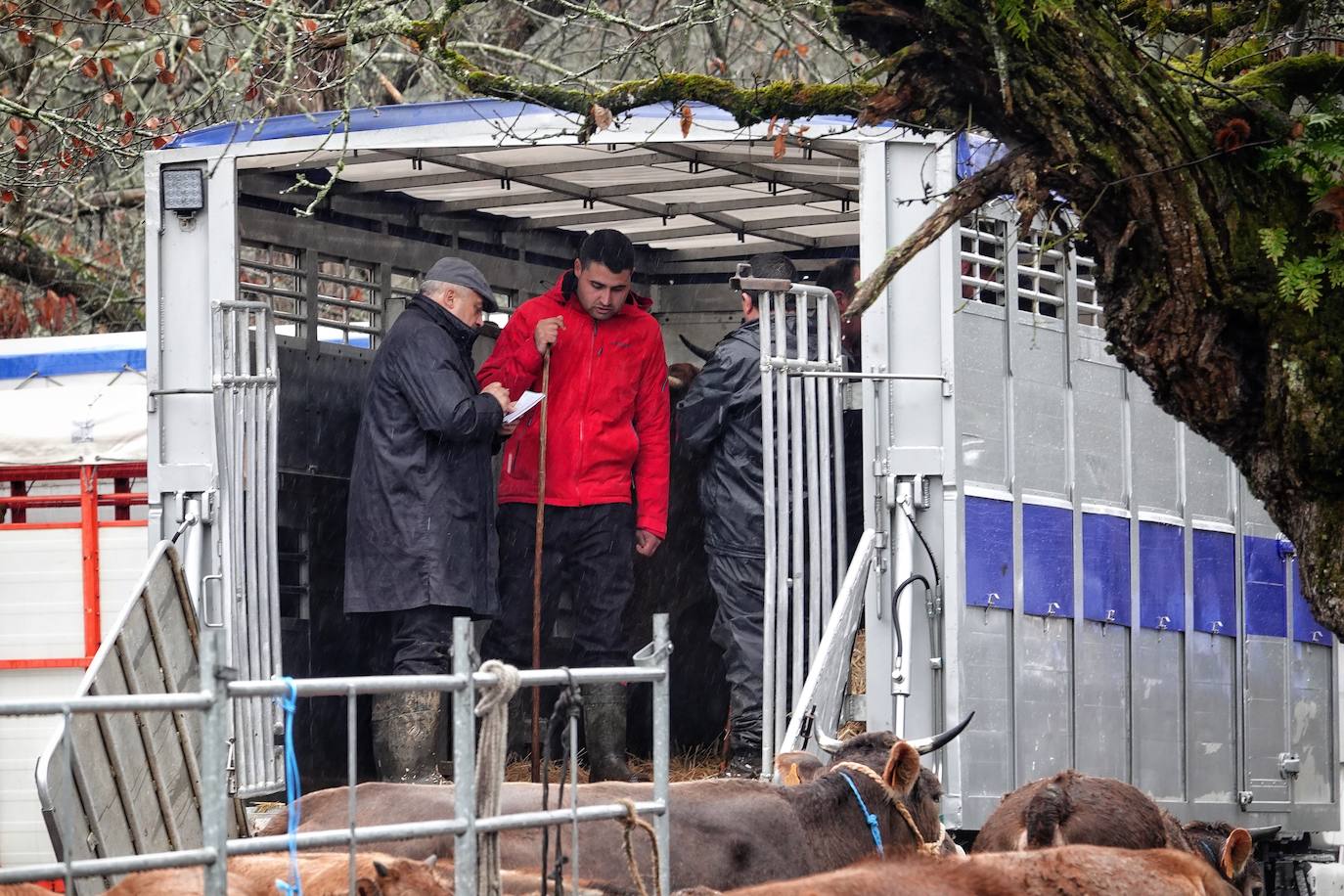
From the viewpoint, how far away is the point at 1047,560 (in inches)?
375

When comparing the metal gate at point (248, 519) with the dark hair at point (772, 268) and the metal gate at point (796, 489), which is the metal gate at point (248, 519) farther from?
the dark hair at point (772, 268)

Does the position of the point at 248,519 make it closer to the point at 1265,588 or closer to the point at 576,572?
the point at 576,572

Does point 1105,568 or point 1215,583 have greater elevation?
point 1105,568

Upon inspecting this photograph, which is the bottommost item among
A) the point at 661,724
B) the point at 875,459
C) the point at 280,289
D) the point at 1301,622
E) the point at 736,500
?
the point at 1301,622

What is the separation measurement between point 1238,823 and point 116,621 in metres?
6.34

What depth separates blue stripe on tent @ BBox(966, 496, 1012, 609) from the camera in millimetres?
8922

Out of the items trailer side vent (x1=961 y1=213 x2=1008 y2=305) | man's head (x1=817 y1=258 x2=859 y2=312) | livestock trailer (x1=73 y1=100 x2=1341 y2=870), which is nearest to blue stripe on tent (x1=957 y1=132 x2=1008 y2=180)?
livestock trailer (x1=73 y1=100 x2=1341 y2=870)

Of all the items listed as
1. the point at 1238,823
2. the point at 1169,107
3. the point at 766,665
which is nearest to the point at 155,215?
the point at 766,665

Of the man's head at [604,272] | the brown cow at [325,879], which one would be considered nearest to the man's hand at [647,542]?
the man's head at [604,272]

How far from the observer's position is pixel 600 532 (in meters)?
10.1

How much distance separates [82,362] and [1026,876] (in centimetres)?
1175

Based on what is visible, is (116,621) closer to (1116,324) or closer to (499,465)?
(499,465)

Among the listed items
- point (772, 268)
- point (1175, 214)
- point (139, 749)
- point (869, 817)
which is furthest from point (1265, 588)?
point (139, 749)

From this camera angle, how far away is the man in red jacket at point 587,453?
33.2ft
